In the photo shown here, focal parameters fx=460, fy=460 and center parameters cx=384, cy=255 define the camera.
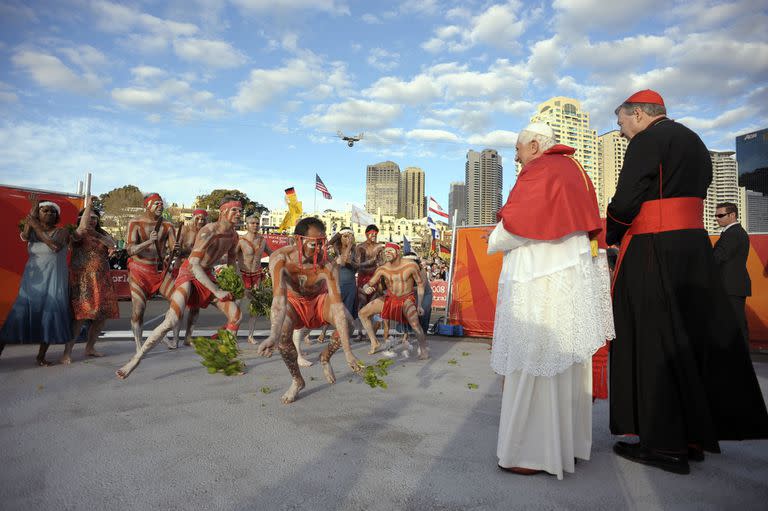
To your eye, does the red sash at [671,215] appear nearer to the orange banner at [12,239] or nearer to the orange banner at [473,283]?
the orange banner at [473,283]

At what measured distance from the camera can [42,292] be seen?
614 cm

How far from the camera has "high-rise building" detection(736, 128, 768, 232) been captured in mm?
27031

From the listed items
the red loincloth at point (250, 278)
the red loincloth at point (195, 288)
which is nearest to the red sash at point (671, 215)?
the red loincloth at point (195, 288)

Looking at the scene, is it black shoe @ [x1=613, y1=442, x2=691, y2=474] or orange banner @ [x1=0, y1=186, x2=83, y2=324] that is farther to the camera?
A: orange banner @ [x1=0, y1=186, x2=83, y2=324]

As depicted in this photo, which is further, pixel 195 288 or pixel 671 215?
pixel 195 288

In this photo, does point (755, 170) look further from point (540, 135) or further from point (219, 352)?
point (219, 352)

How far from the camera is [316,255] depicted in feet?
15.2

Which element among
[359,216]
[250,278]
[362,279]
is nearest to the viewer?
[250,278]

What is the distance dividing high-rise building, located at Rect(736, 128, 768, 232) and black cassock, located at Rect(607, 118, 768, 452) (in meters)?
29.6

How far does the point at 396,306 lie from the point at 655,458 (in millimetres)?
4987

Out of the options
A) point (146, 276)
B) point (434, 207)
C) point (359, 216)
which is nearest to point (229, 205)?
point (146, 276)

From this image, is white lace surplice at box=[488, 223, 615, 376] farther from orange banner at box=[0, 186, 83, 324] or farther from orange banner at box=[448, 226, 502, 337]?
orange banner at box=[0, 186, 83, 324]

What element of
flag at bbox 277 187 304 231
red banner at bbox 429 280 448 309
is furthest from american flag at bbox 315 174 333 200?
red banner at bbox 429 280 448 309

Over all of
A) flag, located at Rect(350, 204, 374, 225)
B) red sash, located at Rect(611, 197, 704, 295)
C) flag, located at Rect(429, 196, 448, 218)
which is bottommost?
red sash, located at Rect(611, 197, 704, 295)
